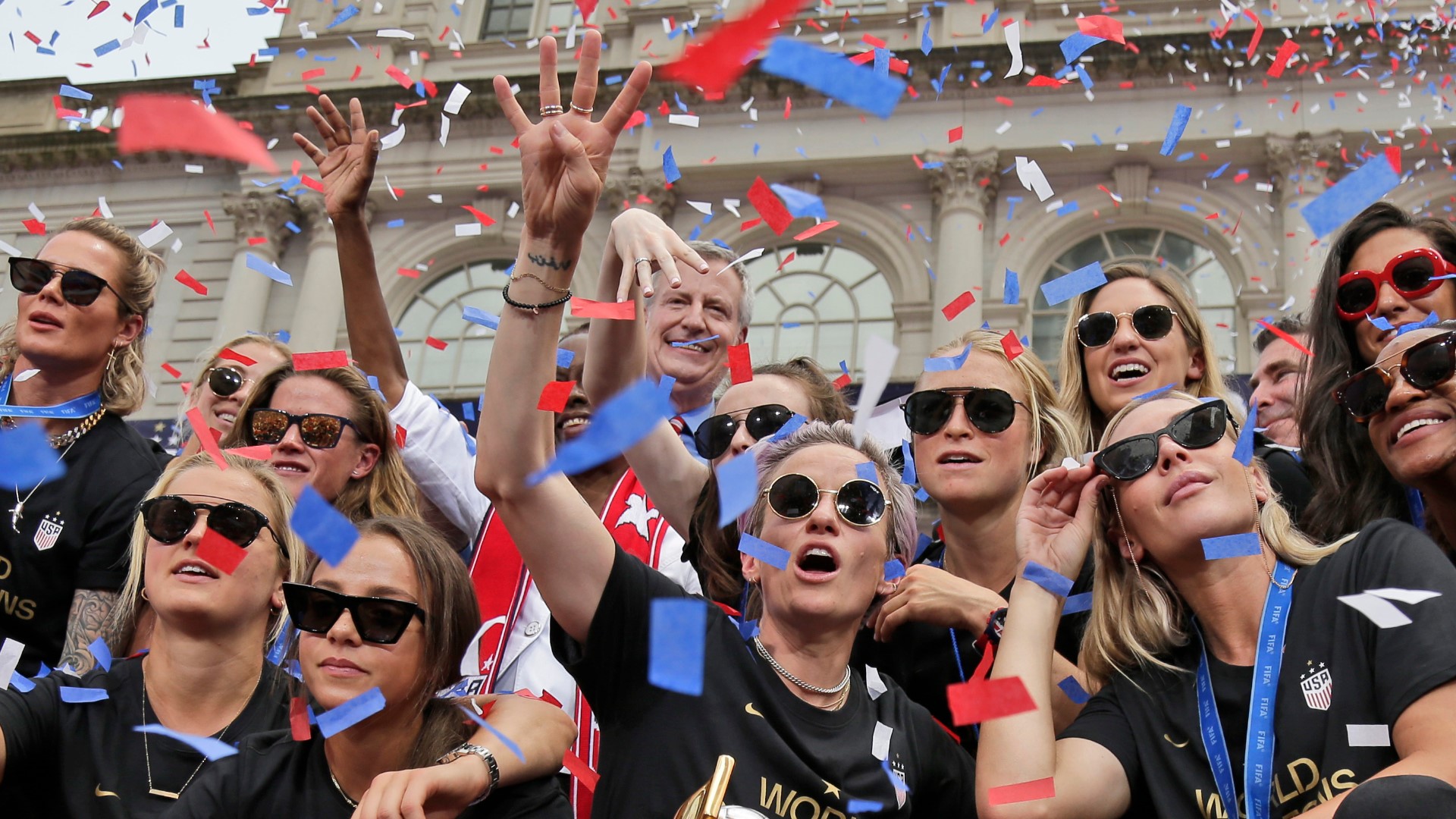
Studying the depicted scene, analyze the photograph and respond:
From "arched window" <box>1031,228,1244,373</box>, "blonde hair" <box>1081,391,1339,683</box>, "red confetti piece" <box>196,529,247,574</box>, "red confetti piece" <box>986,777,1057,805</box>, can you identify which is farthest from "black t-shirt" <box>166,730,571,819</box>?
"arched window" <box>1031,228,1244,373</box>

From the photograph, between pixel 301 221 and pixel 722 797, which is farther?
pixel 301 221

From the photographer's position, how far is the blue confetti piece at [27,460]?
3.45 meters

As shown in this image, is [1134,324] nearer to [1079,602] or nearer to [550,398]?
[1079,602]

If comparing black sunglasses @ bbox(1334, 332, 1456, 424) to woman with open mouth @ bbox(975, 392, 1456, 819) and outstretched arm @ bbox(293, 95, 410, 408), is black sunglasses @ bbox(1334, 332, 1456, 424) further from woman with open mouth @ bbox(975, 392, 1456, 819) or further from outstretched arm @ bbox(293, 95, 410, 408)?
outstretched arm @ bbox(293, 95, 410, 408)

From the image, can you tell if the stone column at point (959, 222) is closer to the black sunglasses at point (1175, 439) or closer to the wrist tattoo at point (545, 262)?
the black sunglasses at point (1175, 439)

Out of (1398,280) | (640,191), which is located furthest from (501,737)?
(640,191)

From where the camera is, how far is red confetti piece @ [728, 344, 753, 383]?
4.11m

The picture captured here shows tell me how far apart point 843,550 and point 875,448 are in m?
0.52

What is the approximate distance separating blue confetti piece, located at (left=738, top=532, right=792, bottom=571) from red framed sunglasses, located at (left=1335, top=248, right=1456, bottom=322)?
184 centimetres

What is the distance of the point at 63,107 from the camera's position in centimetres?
2011

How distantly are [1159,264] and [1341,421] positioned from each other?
42.5ft

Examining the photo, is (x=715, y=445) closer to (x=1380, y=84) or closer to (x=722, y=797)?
(x=722, y=797)

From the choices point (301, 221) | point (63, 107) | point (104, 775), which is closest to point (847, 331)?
point (301, 221)

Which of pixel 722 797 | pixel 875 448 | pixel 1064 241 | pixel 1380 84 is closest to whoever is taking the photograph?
pixel 722 797
